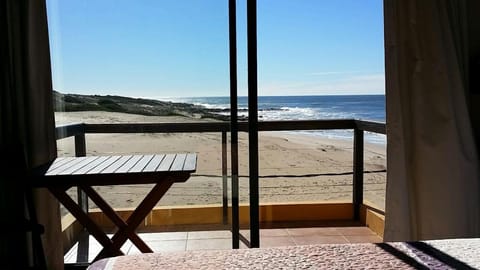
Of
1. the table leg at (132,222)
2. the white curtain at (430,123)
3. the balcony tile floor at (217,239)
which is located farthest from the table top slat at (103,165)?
the white curtain at (430,123)

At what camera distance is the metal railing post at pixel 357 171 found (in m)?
3.63

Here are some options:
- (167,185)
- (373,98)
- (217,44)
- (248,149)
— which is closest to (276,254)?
(167,185)

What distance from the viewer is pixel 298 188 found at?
15.6ft

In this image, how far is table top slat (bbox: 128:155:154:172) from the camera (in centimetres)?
212

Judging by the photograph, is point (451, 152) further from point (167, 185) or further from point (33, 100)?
point (33, 100)

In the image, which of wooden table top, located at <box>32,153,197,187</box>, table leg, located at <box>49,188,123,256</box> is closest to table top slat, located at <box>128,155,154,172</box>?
wooden table top, located at <box>32,153,197,187</box>

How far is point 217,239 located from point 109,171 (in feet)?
3.19

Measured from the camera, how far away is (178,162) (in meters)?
2.31

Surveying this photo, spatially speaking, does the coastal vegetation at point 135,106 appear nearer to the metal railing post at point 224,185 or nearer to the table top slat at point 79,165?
the metal railing post at point 224,185

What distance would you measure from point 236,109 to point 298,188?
2.45 m

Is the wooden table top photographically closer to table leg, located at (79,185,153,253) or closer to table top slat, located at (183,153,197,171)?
table top slat, located at (183,153,197,171)

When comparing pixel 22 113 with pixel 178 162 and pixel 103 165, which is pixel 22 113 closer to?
pixel 103 165

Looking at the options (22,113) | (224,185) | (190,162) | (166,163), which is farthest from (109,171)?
(224,185)

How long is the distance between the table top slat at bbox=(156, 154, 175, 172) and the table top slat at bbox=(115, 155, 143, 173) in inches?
6.2
